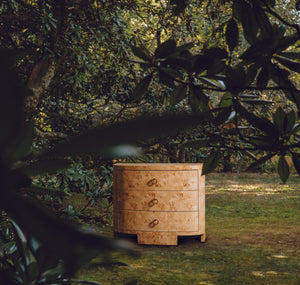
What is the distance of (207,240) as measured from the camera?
421cm

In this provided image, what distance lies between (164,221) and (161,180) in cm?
42

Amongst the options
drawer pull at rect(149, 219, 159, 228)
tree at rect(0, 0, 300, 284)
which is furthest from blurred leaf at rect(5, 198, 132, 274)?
drawer pull at rect(149, 219, 159, 228)

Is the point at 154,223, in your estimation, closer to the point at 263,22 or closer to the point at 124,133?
the point at 263,22

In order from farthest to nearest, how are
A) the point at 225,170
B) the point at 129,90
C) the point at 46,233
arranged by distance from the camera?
the point at 225,170 → the point at 129,90 → the point at 46,233

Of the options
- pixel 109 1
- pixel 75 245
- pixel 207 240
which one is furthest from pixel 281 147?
pixel 207 240

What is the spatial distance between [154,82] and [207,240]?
182 centimetres

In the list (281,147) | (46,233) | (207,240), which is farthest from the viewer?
(207,240)

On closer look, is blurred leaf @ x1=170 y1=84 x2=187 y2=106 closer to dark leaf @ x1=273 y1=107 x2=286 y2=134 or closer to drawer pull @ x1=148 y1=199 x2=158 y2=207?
dark leaf @ x1=273 y1=107 x2=286 y2=134

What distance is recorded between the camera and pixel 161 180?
392cm

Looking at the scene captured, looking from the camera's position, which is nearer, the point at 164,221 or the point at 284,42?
the point at 284,42

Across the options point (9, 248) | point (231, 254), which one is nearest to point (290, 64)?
point (9, 248)

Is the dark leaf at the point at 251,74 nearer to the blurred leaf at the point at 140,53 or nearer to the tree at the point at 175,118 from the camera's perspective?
the tree at the point at 175,118

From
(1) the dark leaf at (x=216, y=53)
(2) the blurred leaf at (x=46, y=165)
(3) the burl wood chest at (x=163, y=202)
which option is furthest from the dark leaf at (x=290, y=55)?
(3) the burl wood chest at (x=163, y=202)

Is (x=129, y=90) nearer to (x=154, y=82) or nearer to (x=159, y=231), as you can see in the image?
(x=154, y=82)
